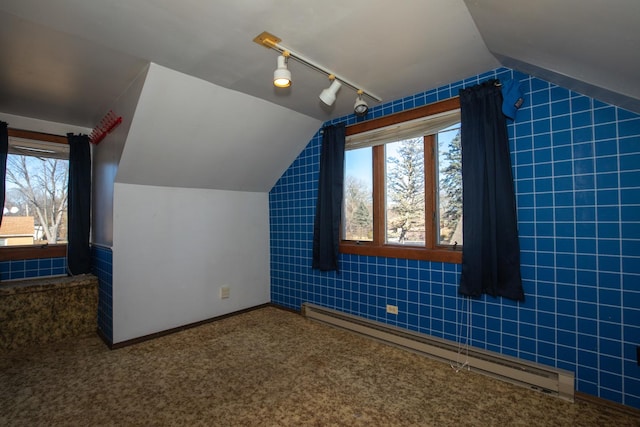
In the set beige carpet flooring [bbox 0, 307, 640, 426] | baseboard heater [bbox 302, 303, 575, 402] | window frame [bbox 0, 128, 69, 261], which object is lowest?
beige carpet flooring [bbox 0, 307, 640, 426]

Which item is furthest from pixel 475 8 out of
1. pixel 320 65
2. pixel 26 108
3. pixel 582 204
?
pixel 26 108

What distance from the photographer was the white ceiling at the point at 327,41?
1.45 meters

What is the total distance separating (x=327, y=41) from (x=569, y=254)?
2.16 meters

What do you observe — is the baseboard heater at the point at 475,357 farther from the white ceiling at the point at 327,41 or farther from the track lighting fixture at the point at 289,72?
the track lighting fixture at the point at 289,72

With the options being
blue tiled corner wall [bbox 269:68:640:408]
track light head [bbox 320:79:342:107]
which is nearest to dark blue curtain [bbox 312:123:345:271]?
track light head [bbox 320:79:342:107]

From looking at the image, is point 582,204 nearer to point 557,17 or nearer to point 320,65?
point 557,17

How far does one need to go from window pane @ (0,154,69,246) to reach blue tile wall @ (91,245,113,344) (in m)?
0.61

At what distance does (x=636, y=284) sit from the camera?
177 cm

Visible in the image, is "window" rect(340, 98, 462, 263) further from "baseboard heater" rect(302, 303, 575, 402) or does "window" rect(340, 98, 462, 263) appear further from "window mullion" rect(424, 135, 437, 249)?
"baseboard heater" rect(302, 303, 575, 402)

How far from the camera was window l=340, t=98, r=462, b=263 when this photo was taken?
2531 millimetres

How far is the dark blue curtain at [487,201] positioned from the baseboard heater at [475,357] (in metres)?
0.49

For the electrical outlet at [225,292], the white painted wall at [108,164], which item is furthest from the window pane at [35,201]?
the electrical outlet at [225,292]

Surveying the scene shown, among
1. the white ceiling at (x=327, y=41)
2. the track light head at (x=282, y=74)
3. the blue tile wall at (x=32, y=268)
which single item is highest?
the white ceiling at (x=327, y=41)

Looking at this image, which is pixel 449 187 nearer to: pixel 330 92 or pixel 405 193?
pixel 405 193
